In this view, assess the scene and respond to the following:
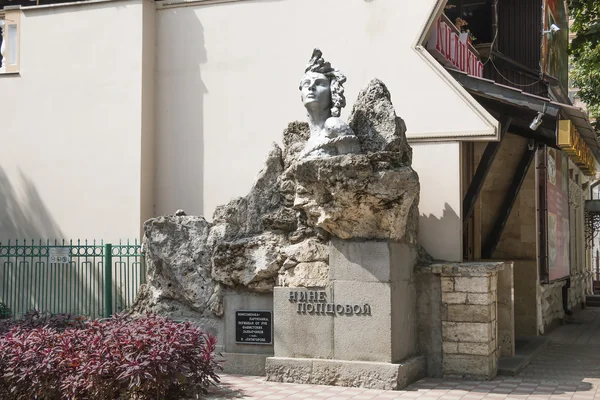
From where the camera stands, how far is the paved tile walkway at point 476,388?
9.23 meters

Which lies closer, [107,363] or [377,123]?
[107,363]

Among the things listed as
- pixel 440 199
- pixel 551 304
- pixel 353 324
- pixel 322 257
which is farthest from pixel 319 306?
pixel 551 304

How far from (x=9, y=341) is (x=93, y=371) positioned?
1.35 m

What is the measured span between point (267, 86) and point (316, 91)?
8.50 feet

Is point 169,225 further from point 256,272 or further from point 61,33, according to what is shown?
point 61,33

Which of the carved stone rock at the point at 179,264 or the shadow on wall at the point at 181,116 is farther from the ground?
the shadow on wall at the point at 181,116

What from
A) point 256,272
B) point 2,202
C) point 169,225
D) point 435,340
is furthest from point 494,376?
point 2,202

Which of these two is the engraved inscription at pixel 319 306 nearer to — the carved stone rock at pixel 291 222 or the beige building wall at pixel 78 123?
the carved stone rock at pixel 291 222

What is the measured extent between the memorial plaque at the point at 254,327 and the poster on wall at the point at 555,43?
8.52 m

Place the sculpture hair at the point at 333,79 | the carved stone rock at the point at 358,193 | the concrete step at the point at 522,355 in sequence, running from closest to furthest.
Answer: the carved stone rock at the point at 358,193 → the sculpture hair at the point at 333,79 → the concrete step at the point at 522,355

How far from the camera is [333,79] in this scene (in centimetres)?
1024

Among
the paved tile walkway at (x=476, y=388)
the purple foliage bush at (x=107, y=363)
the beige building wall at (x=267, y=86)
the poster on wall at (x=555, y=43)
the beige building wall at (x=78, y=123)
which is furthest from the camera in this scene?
the poster on wall at (x=555, y=43)

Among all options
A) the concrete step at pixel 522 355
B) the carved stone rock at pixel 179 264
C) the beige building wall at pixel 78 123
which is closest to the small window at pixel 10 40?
the beige building wall at pixel 78 123

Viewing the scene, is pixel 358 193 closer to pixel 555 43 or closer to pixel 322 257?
pixel 322 257
